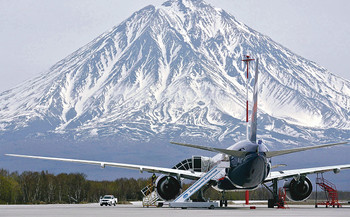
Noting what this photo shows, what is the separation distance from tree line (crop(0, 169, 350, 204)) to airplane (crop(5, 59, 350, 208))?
57972 mm

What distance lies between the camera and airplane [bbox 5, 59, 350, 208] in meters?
56.7

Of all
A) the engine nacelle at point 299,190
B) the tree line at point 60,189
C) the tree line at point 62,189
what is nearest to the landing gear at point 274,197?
the engine nacelle at point 299,190

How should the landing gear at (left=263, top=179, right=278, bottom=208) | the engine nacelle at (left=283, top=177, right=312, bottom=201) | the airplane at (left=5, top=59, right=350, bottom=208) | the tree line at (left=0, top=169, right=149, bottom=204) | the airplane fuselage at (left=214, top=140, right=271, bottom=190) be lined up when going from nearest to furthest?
the airplane fuselage at (left=214, top=140, right=271, bottom=190) < the airplane at (left=5, top=59, right=350, bottom=208) < the landing gear at (left=263, top=179, right=278, bottom=208) < the engine nacelle at (left=283, top=177, right=312, bottom=201) < the tree line at (left=0, top=169, right=149, bottom=204)

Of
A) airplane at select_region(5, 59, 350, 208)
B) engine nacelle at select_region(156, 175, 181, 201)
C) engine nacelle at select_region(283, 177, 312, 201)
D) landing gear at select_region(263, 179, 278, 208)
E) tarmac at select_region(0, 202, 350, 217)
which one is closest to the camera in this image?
tarmac at select_region(0, 202, 350, 217)

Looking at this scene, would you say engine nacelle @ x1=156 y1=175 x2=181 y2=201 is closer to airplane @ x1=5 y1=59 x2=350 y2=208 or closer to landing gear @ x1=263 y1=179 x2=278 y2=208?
airplane @ x1=5 y1=59 x2=350 y2=208

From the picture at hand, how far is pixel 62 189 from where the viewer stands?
139 m

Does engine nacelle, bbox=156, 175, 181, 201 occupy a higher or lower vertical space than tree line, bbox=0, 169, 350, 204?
lower

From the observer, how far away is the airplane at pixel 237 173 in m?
56.7

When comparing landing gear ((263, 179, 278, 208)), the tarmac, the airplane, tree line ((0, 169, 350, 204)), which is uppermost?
tree line ((0, 169, 350, 204))

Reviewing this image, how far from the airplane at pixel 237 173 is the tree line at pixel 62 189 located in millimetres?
57972

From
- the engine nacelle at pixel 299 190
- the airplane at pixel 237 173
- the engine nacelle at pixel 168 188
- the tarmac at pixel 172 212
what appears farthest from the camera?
the engine nacelle at pixel 299 190

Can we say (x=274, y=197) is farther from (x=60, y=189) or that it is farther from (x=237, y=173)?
(x=60, y=189)

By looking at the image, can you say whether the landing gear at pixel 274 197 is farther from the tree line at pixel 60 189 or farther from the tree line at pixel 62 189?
the tree line at pixel 60 189

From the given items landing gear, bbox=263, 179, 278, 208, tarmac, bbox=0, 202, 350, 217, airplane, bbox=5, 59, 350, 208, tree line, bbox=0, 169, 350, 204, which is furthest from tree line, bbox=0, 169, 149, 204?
tarmac, bbox=0, 202, 350, 217
